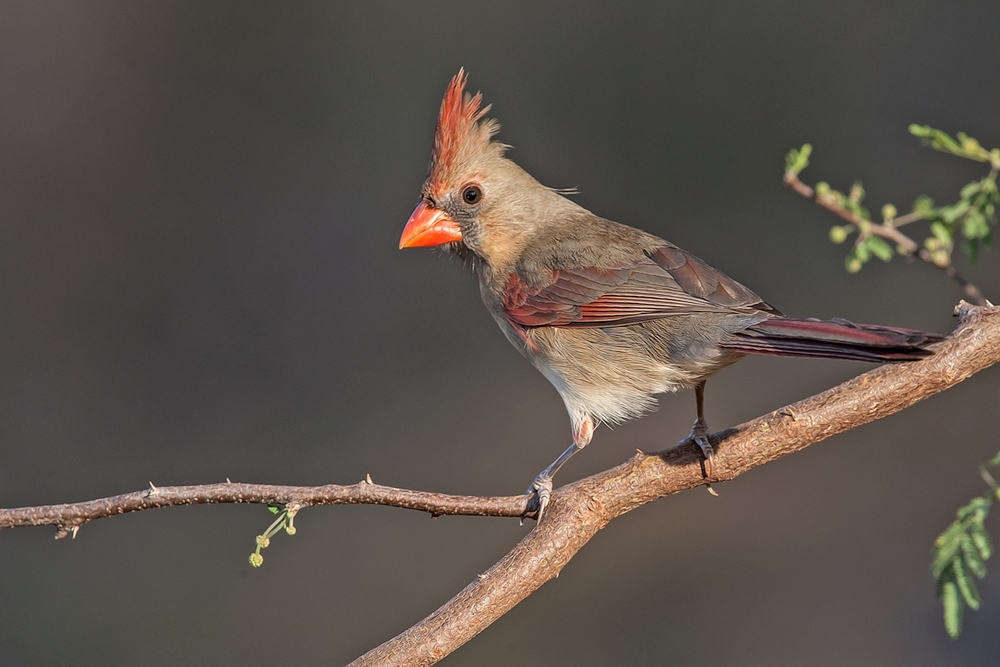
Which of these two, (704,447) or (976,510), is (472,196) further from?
(976,510)

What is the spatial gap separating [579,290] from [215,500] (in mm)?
1532

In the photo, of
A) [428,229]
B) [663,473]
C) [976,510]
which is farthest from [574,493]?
[428,229]

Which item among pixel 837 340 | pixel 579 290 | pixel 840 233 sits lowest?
pixel 579 290

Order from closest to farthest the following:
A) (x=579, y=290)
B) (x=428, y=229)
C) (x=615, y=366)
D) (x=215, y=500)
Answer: (x=215, y=500), (x=615, y=366), (x=579, y=290), (x=428, y=229)

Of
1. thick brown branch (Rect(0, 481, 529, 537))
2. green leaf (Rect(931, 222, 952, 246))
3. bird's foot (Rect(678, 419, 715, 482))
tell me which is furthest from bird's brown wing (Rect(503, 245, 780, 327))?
thick brown branch (Rect(0, 481, 529, 537))

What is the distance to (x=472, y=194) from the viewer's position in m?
3.56

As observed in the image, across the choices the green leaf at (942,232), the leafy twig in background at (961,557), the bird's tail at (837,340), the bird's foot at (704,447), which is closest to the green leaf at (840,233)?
the green leaf at (942,232)

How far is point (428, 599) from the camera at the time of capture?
5.89 m

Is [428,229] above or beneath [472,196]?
beneath

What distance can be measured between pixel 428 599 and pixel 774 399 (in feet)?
8.16

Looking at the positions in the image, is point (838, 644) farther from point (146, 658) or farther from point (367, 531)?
point (146, 658)

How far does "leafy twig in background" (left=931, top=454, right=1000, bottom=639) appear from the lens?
1883mm

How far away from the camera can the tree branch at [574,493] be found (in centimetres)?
213

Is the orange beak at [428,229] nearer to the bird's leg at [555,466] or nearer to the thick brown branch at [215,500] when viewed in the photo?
the bird's leg at [555,466]
